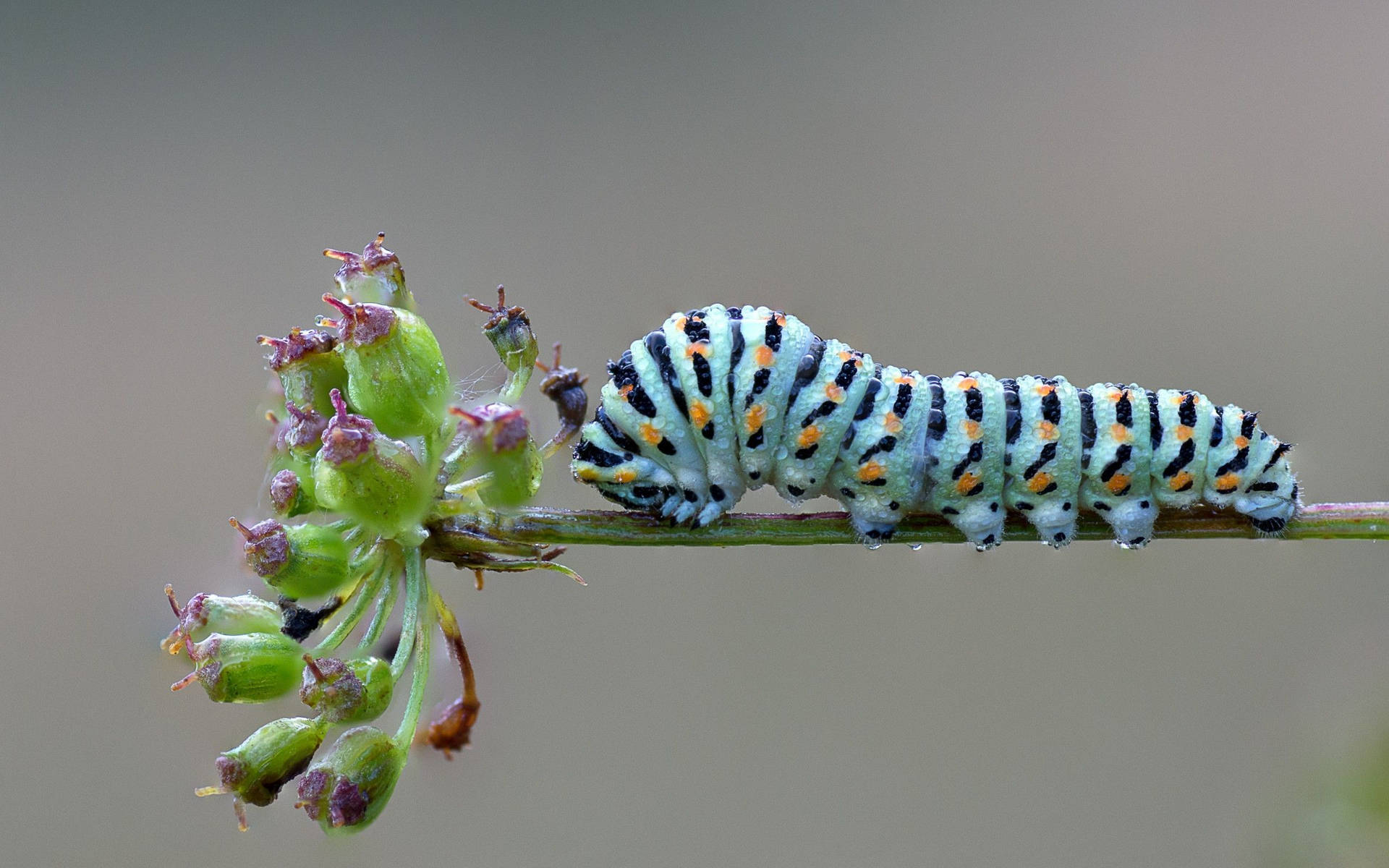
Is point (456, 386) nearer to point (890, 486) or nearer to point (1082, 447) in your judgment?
point (890, 486)

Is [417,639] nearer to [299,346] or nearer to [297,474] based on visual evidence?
[297,474]

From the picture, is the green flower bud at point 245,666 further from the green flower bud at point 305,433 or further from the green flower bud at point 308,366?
the green flower bud at point 308,366

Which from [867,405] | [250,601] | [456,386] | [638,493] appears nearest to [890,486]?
[867,405]

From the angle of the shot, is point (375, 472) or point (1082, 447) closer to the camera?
point (375, 472)

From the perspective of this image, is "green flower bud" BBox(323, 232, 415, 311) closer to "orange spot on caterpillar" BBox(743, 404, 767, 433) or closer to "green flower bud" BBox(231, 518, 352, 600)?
"green flower bud" BBox(231, 518, 352, 600)

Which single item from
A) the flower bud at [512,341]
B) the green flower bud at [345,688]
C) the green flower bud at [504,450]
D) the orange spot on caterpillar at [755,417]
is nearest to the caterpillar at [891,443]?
the orange spot on caterpillar at [755,417]

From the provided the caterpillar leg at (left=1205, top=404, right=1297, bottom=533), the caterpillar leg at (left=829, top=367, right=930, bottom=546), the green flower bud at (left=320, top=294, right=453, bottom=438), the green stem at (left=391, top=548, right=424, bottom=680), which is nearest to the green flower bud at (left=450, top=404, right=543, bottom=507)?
the green flower bud at (left=320, top=294, right=453, bottom=438)
